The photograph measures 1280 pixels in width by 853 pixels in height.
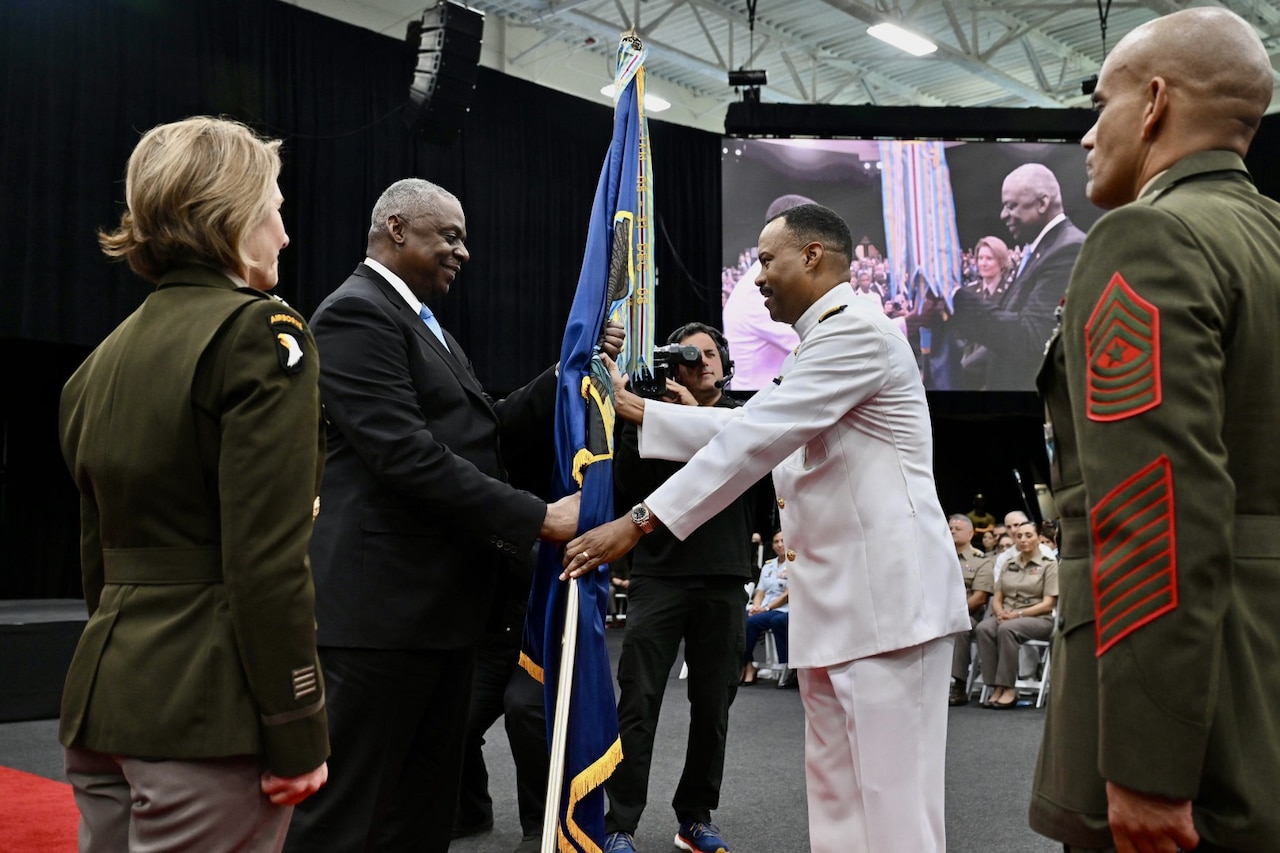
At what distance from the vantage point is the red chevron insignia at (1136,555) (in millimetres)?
1128

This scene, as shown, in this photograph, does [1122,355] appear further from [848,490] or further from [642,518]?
[642,518]

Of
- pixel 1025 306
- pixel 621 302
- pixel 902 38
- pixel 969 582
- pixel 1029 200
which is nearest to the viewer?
pixel 621 302

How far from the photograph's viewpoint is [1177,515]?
1128 millimetres

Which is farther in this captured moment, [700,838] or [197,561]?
[700,838]

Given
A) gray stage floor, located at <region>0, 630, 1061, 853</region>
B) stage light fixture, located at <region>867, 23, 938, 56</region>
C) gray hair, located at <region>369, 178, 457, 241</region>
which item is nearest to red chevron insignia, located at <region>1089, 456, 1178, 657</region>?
gray hair, located at <region>369, 178, 457, 241</region>

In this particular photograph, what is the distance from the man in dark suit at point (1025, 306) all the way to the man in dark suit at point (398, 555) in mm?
8426

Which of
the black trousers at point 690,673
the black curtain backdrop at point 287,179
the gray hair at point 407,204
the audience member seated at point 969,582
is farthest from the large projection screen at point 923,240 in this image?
the gray hair at point 407,204

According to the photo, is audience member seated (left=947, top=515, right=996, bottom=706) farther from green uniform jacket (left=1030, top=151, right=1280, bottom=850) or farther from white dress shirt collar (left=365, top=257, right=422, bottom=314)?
green uniform jacket (left=1030, top=151, right=1280, bottom=850)

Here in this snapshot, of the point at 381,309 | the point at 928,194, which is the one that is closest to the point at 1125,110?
the point at 381,309

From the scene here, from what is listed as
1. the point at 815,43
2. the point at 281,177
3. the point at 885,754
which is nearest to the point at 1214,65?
the point at 885,754

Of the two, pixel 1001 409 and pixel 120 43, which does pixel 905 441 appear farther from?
pixel 1001 409

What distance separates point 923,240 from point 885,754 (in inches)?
341

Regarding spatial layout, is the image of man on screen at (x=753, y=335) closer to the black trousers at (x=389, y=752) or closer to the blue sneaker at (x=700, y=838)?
the blue sneaker at (x=700, y=838)

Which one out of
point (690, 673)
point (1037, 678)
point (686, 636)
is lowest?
point (1037, 678)
